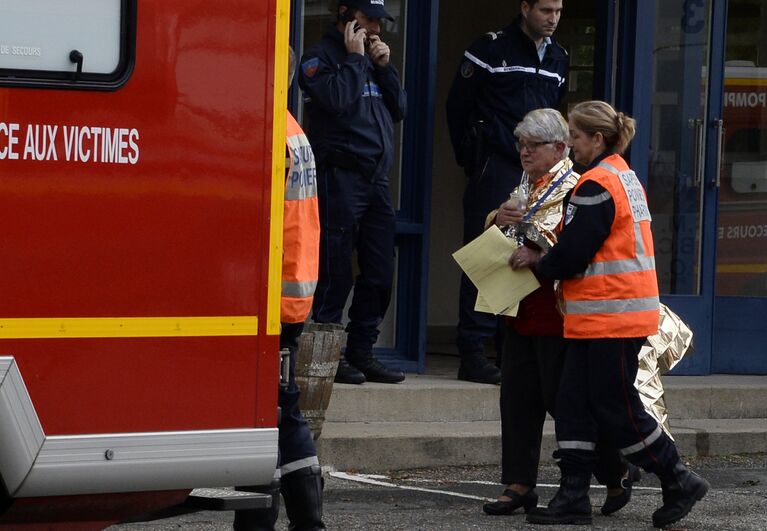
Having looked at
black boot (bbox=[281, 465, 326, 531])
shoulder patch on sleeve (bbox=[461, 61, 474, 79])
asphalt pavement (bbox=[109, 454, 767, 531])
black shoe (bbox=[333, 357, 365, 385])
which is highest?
shoulder patch on sleeve (bbox=[461, 61, 474, 79])

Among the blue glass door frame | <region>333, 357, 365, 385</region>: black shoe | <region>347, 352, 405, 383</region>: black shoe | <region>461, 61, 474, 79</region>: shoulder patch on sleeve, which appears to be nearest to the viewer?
<region>333, 357, 365, 385</region>: black shoe

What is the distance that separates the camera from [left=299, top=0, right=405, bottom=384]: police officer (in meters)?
7.96

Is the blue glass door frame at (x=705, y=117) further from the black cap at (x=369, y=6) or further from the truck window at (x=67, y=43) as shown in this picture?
the truck window at (x=67, y=43)

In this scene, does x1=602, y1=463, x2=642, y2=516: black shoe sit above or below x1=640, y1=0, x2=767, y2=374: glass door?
below

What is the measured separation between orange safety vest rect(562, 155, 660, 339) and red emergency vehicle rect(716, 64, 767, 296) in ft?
12.0

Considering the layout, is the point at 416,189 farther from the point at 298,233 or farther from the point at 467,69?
the point at 298,233

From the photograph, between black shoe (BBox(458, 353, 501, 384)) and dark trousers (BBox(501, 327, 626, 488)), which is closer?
dark trousers (BBox(501, 327, 626, 488))

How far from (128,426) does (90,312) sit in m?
0.34

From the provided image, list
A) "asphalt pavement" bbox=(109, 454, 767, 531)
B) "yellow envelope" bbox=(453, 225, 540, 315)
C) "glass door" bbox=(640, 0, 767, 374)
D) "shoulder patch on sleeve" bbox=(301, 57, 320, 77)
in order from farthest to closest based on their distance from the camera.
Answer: "glass door" bbox=(640, 0, 767, 374) → "shoulder patch on sleeve" bbox=(301, 57, 320, 77) → "yellow envelope" bbox=(453, 225, 540, 315) → "asphalt pavement" bbox=(109, 454, 767, 531)

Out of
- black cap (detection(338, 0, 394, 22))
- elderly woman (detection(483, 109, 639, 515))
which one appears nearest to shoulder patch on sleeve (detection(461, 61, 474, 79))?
black cap (detection(338, 0, 394, 22))

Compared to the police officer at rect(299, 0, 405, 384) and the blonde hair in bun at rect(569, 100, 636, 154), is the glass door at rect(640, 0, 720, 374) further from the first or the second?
the blonde hair in bun at rect(569, 100, 636, 154)

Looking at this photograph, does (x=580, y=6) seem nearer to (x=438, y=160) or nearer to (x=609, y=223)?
(x=438, y=160)

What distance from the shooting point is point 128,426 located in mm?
4398

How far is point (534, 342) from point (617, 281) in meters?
0.53
